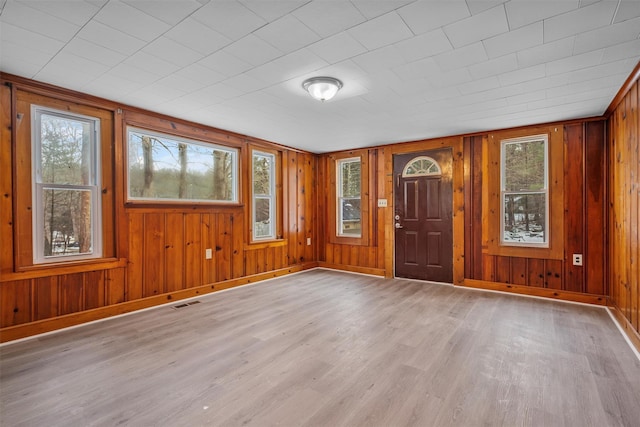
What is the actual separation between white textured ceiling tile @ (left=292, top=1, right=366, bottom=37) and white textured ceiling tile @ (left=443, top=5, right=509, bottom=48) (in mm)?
628

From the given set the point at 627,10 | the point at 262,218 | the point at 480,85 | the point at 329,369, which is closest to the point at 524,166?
the point at 480,85

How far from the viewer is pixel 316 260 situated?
20.7 feet

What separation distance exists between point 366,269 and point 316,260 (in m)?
1.12

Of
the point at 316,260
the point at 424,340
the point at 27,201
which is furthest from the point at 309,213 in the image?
the point at 27,201

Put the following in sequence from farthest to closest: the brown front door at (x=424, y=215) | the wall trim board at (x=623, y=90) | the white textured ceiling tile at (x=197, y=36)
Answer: the brown front door at (x=424, y=215), the wall trim board at (x=623, y=90), the white textured ceiling tile at (x=197, y=36)

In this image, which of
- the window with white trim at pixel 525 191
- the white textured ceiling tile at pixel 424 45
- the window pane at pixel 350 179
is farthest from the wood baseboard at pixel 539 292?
the white textured ceiling tile at pixel 424 45

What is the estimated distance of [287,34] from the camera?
207 centimetres

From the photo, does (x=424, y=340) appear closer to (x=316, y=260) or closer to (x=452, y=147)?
(x=452, y=147)

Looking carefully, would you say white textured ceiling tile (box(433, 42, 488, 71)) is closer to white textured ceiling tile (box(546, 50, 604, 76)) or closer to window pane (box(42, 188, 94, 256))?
→ white textured ceiling tile (box(546, 50, 604, 76))

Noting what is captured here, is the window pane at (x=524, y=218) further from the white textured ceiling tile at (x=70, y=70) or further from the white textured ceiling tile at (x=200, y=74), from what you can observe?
the white textured ceiling tile at (x=70, y=70)

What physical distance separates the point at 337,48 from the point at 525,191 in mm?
3505

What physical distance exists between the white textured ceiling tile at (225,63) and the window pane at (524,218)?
3905mm

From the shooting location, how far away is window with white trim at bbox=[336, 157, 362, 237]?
5.91m

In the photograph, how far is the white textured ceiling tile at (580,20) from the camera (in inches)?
70.7
